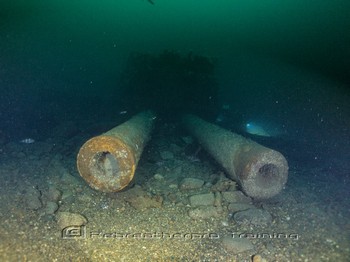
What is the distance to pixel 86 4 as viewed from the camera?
117688 millimetres

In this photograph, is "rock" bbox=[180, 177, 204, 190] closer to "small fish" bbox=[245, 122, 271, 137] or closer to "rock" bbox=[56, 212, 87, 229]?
"rock" bbox=[56, 212, 87, 229]

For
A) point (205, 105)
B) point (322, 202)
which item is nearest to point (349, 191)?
point (322, 202)

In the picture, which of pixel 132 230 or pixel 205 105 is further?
pixel 205 105

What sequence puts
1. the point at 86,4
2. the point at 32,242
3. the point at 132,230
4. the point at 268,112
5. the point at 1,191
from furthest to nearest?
the point at 86,4 → the point at 268,112 → the point at 1,191 → the point at 132,230 → the point at 32,242

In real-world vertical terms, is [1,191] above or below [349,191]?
below

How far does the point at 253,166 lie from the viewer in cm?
448

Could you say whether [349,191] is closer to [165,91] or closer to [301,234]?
[301,234]

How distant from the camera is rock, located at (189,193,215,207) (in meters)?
4.89

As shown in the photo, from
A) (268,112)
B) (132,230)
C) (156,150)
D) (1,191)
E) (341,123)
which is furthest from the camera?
(268,112)

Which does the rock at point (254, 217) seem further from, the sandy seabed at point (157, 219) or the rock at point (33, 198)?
the rock at point (33, 198)

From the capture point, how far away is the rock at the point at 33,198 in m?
4.46

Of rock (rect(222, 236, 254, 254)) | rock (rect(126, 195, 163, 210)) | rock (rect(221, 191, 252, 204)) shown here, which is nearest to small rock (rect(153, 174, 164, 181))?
rock (rect(126, 195, 163, 210))

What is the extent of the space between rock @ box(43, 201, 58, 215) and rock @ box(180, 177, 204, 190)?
7.47ft

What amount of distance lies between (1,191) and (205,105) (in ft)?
25.0
